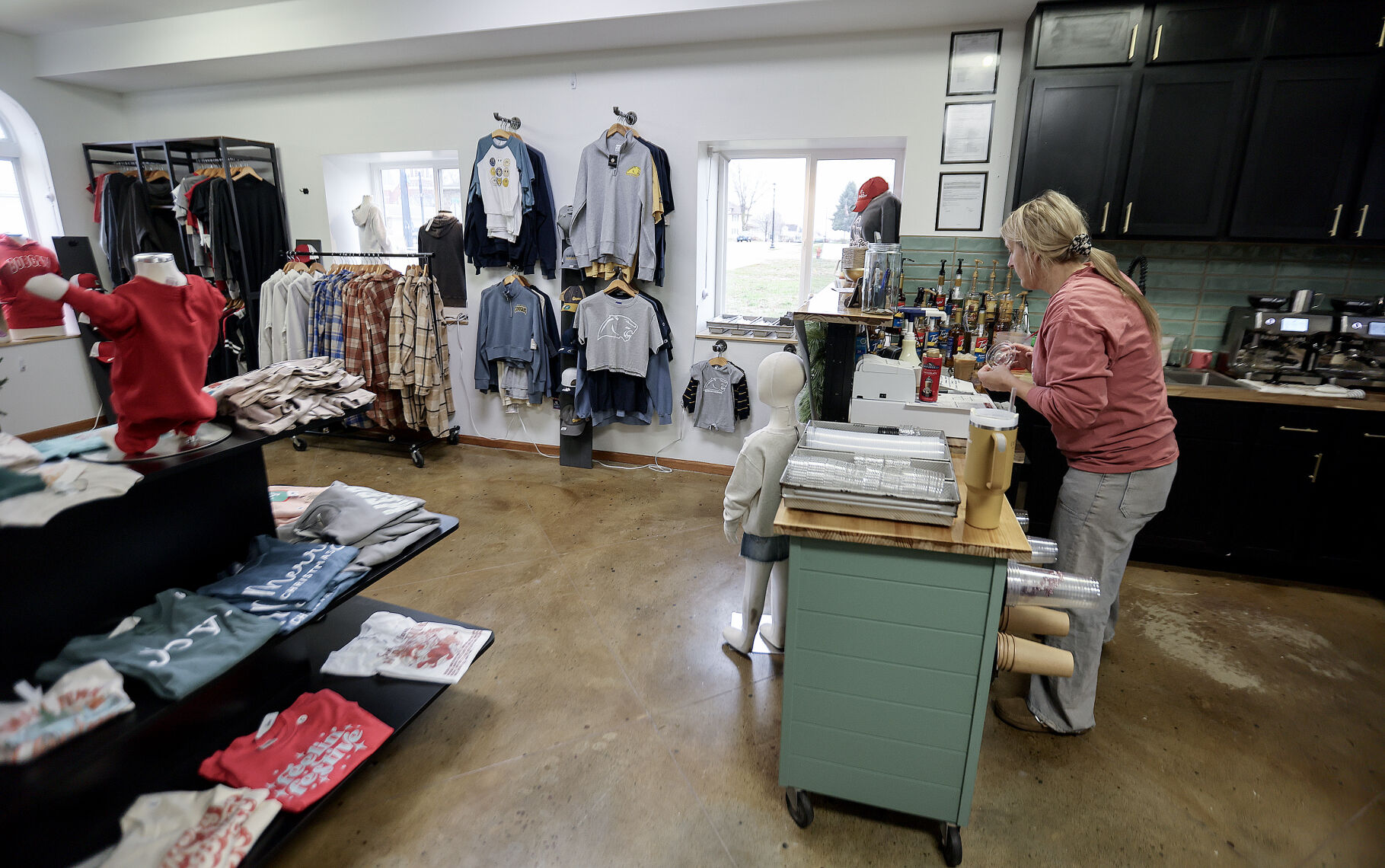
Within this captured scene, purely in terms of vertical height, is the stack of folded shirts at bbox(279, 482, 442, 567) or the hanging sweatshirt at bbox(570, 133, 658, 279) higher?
the hanging sweatshirt at bbox(570, 133, 658, 279)

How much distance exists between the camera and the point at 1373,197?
2840mm

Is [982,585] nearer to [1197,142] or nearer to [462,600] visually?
[462,600]

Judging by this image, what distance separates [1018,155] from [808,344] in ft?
5.73

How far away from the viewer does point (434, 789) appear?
1.88 metres

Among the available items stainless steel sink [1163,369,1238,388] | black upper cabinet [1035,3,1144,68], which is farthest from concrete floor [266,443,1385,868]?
black upper cabinet [1035,3,1144,68]

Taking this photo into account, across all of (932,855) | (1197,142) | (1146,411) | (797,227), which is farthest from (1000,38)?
(932,855)

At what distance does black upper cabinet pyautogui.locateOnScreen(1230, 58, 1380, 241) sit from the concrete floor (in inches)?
67.9

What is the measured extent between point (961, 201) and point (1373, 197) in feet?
5.60

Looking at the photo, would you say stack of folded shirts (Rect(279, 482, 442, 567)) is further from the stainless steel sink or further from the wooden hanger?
the stainless steel sink

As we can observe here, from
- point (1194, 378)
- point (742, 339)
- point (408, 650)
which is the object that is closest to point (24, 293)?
point (408, 650)

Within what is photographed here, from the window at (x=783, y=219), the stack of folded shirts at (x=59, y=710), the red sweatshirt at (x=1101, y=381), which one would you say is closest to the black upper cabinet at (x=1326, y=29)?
the window at (x=783, y=219)

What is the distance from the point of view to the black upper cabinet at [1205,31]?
9.23ft

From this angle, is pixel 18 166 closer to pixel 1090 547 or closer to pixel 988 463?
pixel 988 463

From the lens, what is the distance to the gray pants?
1.93m
